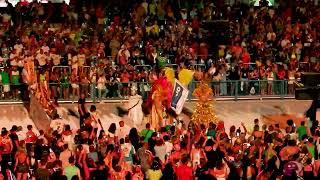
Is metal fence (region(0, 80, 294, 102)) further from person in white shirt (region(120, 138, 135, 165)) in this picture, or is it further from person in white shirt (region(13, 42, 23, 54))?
person in white shirt (region(120, 138, 135, 165))

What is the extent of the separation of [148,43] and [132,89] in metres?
3.92

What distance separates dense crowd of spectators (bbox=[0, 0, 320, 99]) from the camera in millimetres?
24156

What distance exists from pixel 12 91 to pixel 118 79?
3.06m

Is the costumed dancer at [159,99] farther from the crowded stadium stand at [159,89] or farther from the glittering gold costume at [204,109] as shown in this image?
the glittering gold costume at [204,109]

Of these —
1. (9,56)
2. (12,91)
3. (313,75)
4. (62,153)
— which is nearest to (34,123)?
(12,91)

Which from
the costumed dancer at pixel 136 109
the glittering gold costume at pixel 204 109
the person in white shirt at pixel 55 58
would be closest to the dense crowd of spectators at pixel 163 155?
the glittering gold costume at pixel 204 109

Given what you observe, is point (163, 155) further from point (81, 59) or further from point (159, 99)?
point (81, 59)

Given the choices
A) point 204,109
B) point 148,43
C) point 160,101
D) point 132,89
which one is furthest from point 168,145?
point 148,43

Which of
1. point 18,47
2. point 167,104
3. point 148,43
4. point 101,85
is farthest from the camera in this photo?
point 148,43

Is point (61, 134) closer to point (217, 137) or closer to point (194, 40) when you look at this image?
point (217, 137)

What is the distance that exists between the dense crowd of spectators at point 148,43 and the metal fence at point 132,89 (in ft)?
0.11

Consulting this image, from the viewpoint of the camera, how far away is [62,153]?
16.5 meters

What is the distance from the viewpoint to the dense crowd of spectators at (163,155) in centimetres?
1570

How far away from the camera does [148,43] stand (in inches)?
1057
